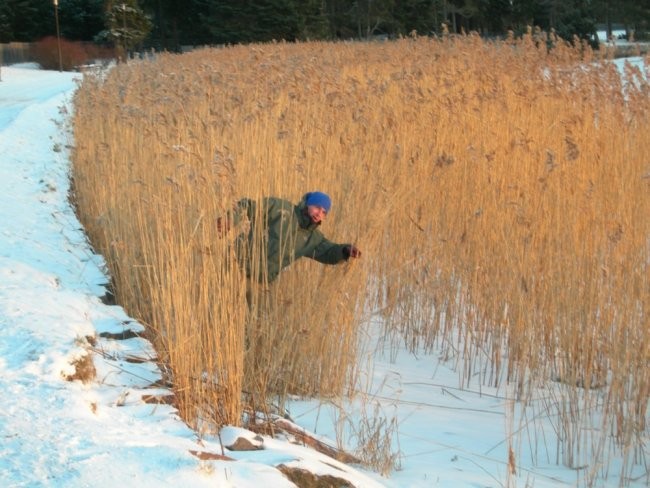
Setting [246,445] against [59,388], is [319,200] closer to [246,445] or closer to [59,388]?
[246,445]

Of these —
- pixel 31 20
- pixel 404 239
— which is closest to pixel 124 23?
pixel 31 20

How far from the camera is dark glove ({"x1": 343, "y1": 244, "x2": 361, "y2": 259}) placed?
13.6 ft

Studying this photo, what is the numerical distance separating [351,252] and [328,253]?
13 centimetres

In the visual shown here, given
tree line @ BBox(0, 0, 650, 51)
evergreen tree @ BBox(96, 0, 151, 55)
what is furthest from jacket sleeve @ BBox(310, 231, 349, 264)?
evergreen tree @ BBox(96, 0, 151, 55)

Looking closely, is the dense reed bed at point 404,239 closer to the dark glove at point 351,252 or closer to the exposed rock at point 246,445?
the dark glove at point 351,252

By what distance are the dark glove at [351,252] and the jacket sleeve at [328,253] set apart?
0.02 meters

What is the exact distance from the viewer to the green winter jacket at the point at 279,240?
3994 millimetres

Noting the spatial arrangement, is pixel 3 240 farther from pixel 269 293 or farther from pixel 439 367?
pixel 439 367

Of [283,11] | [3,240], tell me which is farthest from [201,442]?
[283,11]

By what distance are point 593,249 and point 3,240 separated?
3.96 meters

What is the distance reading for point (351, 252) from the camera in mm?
4152

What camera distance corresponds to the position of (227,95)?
6.93 meters

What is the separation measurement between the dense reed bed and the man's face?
28cm

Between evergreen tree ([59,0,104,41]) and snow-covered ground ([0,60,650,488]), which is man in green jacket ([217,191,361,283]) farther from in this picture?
evergreen tree ([59,0,104,41])
